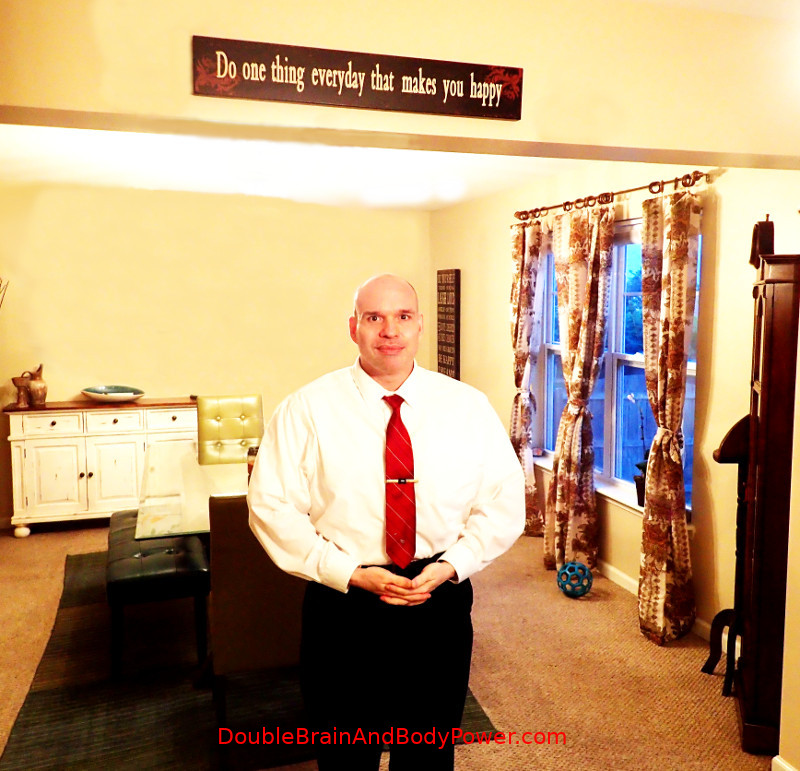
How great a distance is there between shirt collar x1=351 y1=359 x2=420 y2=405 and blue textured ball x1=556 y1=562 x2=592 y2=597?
248 centimetres

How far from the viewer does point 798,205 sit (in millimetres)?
3008

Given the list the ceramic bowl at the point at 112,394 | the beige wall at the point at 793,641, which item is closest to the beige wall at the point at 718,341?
the beige wall at the point at 793,641

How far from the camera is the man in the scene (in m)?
1.86

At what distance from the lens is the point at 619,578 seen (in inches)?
169

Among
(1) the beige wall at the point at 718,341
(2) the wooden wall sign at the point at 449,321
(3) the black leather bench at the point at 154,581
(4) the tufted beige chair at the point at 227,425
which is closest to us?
(3) the black leather bench at the point at 154,581

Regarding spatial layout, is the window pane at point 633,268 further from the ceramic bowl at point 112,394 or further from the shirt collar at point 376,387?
the ceramic bowl at point 112,394

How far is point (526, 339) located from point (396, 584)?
11.5 feet

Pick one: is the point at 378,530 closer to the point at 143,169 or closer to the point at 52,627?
the point at 52,627

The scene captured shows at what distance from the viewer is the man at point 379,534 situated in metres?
1.86

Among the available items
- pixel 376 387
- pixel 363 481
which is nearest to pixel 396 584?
pixel 363 481

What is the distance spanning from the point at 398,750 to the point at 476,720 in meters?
1.02

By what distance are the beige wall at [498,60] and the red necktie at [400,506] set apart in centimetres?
95

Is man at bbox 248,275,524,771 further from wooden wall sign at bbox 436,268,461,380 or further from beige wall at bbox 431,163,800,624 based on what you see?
wooden wall sign at bbox 436,268,461,380

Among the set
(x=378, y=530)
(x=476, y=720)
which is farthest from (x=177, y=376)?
(x=378, y=530)
